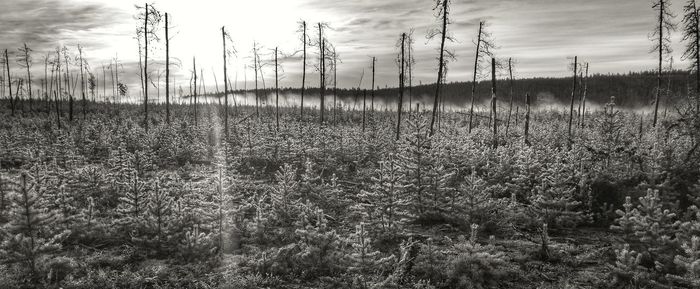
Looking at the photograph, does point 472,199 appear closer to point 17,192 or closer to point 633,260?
point 633,260

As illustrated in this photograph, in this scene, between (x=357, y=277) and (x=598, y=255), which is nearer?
(x=357, y=277)

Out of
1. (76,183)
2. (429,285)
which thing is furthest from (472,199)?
(76,183)

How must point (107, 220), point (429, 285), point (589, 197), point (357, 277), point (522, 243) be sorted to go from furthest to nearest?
point (589, 197)
point (107, 220)
point (522, 243)
point (429, 285)
point (357, 277)

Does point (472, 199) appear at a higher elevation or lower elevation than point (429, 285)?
higher

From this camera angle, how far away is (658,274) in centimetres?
854

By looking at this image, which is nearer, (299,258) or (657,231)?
(657,231)

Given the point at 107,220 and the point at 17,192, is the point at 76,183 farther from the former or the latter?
the point at 17,192

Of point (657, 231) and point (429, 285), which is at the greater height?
point (657, 231)

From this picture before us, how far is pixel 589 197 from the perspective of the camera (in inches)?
515

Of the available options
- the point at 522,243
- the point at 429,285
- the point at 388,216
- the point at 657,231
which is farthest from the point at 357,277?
the point at 657,231

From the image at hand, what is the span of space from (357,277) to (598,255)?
19.5ft

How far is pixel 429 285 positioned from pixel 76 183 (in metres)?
11.4

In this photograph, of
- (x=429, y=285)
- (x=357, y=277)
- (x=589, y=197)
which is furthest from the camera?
(x=589, y=197)

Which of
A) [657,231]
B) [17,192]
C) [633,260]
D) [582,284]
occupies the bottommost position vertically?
[582,284]
